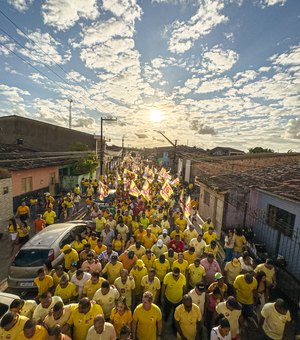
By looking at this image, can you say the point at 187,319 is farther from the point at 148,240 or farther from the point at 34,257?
the point at 34,257

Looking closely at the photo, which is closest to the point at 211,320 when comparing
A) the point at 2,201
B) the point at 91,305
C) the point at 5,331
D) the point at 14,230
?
the point at 91,305

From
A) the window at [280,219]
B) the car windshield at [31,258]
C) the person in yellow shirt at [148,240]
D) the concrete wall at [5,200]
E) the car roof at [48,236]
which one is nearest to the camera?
the car windshield at [31,258]

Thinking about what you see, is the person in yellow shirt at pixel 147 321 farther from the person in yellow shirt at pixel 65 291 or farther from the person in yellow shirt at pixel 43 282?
the person in yellow shirt at pixel 43 282

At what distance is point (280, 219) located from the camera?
10.9 metres

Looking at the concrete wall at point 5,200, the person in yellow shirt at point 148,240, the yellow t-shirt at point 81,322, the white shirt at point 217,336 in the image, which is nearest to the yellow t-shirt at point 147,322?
the yellow t-shirt at point 81,322

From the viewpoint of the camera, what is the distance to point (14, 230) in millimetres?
10367

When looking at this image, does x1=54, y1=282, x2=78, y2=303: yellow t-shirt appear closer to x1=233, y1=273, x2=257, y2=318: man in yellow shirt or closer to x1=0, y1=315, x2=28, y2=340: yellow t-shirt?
x1=0, y1=315, x2=28, y2=340: yellow t-shirt

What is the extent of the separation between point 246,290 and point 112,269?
3453 millimetres

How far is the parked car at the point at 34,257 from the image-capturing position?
7484 millimetres

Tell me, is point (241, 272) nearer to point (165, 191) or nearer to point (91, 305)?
point (91, 305)

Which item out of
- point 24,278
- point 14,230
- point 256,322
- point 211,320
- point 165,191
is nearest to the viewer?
point 211,320

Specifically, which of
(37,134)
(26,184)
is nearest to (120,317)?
(26,184)

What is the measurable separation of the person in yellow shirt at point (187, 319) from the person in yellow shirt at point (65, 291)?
2.53m

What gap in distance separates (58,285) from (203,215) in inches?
575
